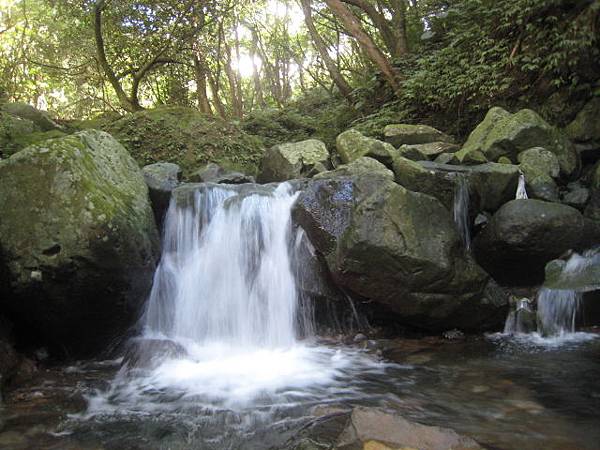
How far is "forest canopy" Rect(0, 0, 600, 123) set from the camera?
349 inches

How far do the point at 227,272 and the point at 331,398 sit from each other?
282cm

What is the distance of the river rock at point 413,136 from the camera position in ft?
31.2

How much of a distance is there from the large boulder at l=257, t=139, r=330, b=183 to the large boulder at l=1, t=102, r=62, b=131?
444 cm

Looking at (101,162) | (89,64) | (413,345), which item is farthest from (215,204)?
(89,64)

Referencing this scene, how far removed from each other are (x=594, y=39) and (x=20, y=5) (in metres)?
14.0

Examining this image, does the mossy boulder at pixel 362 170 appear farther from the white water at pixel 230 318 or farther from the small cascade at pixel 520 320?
the small cascade at pixel 520 320

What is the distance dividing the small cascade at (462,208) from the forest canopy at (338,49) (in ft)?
11.2

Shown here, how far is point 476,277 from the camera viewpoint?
596cm

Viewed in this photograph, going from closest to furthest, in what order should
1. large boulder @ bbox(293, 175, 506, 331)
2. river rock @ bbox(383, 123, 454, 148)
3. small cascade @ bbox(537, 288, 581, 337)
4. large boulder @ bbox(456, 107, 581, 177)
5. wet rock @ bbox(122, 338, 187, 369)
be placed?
1. wet rock @ bbox(122, 338, 187, 369)
2. large boulder @ bbox(293, 175, 506, 331)
3. small cascade @ bbox(537, 288, 581, 337)
4. large boulder @ bbox(456, 107, 581, 177)
5. river rock @ bbox(383, 123, 454, 148)

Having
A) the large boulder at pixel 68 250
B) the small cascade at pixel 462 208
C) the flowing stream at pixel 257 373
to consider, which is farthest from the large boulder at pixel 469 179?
the large boulder at pixel 68 250

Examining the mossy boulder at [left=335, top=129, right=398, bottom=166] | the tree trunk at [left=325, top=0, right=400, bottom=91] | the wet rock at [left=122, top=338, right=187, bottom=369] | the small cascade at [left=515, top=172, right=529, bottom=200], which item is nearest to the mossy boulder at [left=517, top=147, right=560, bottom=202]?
the small cascade at [left=515, top=172, right=529, bottom=200]

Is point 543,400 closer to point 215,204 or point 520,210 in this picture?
point 520,210

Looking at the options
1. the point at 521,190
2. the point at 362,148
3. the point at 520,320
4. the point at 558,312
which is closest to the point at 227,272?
the point at 362,148

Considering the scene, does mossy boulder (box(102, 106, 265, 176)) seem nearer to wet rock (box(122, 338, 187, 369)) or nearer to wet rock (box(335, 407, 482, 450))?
wet rock (box(122, 338, 187, 369))
